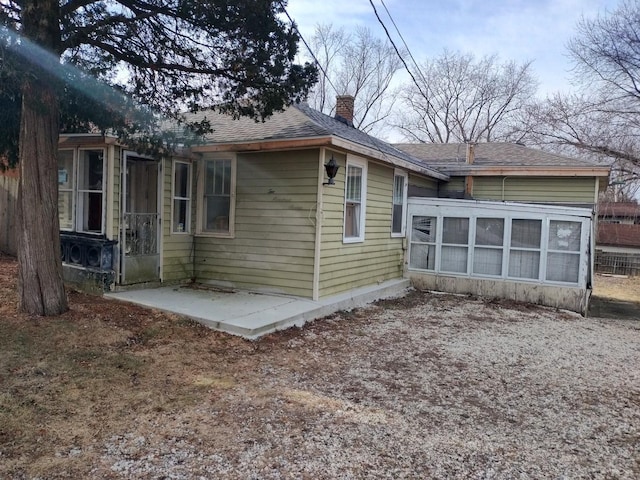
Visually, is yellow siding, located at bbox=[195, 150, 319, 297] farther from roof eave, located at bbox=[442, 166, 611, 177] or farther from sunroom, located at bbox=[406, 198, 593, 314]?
roof eave, located at bbox=[442, 166, 611, 177]

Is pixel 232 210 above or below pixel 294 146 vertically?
below

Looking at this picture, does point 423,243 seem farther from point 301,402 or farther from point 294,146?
point 301,402

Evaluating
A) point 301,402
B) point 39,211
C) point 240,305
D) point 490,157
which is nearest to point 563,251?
point 490,157

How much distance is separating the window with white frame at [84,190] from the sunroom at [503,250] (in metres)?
6.46

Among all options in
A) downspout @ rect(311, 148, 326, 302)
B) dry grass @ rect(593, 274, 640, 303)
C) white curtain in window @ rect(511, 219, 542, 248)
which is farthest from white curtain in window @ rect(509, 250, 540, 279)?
downspout @ rect(311, 148, 326, 302)

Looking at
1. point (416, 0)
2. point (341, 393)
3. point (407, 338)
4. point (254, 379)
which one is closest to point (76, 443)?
point (254, 379)

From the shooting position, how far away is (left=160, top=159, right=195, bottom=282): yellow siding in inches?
306

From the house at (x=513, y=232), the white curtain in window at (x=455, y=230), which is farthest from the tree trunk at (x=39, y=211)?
the white curtain in window at (x=455, y=230)

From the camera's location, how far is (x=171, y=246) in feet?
26.2

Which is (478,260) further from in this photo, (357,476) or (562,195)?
(357,476)

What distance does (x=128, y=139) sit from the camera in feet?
21.2

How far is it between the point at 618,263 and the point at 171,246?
17267mm

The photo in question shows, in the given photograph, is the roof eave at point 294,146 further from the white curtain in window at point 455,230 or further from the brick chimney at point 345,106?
the brick chimney at point 345,106

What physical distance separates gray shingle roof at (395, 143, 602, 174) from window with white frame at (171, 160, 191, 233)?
6.87 m
